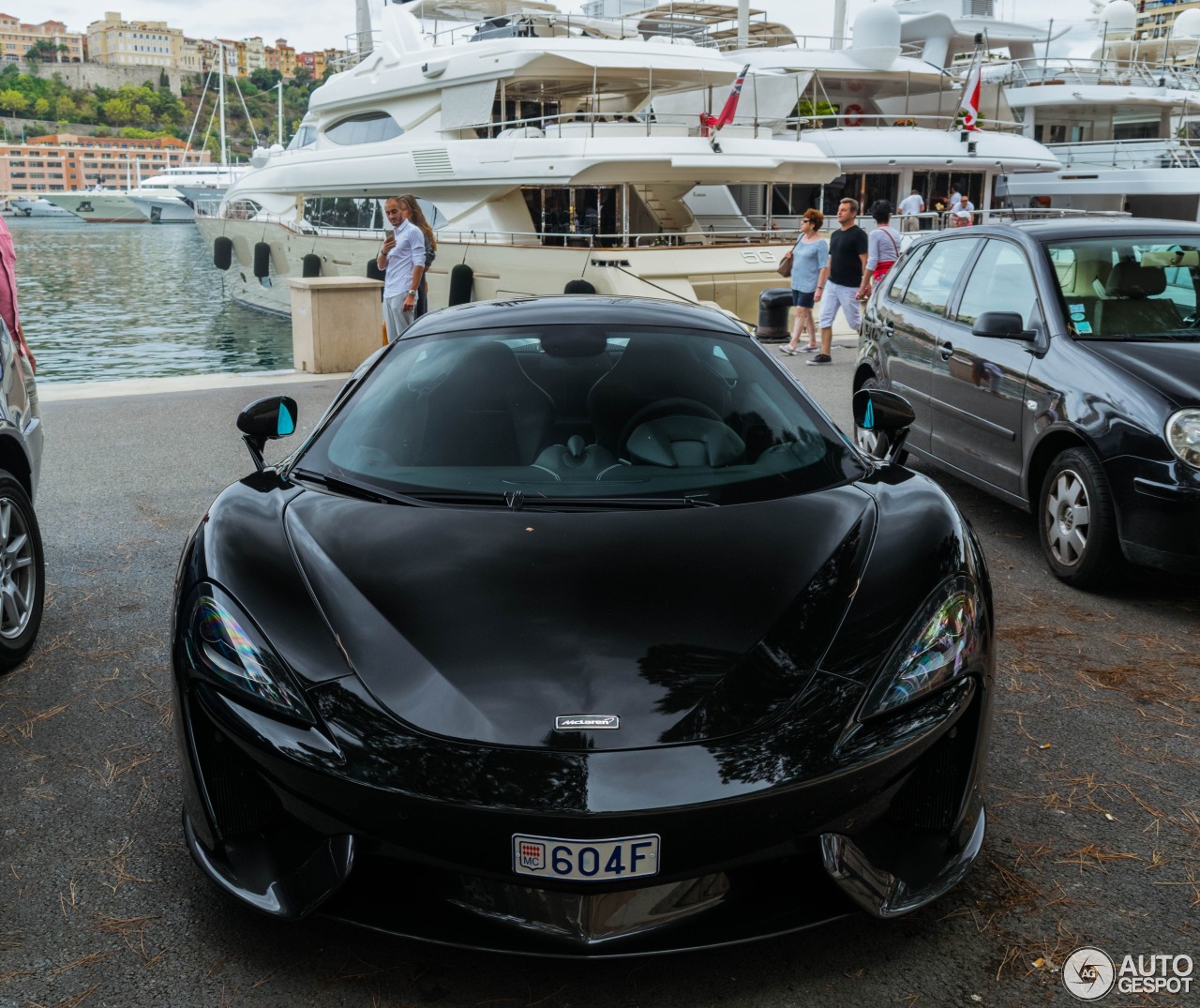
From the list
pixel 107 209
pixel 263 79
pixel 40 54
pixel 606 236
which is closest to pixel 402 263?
pixel 606 236

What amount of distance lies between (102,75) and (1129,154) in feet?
609

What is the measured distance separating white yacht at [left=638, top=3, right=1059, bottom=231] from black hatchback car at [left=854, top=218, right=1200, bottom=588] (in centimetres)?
1692

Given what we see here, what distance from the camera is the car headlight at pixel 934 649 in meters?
2.34

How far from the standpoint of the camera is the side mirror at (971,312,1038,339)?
5.36 m

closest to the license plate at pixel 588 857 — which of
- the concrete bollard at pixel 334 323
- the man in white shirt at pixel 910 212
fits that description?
the concrete bollard at pixel 334 323

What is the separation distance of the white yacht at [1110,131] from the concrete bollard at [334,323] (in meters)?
25.8

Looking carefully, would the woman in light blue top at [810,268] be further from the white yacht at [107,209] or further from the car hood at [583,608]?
the white yacht at [107,209]

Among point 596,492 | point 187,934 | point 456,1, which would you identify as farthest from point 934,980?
point 456,1

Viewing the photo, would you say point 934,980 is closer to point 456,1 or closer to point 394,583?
point 394,583

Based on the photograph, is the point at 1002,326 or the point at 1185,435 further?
the point at 1002,326

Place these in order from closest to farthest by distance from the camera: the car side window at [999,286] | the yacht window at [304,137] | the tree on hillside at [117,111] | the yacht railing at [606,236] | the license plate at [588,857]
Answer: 1. the license plate at [588,857]
2. the car side window at [999,286]
3. the yacht railing at [606,236]
4. the yacht window at [304,137]
5. the tree on hillside at [117,111]

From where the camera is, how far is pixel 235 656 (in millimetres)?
2430

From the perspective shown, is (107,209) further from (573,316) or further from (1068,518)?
(573,316)

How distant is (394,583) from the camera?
260cm
